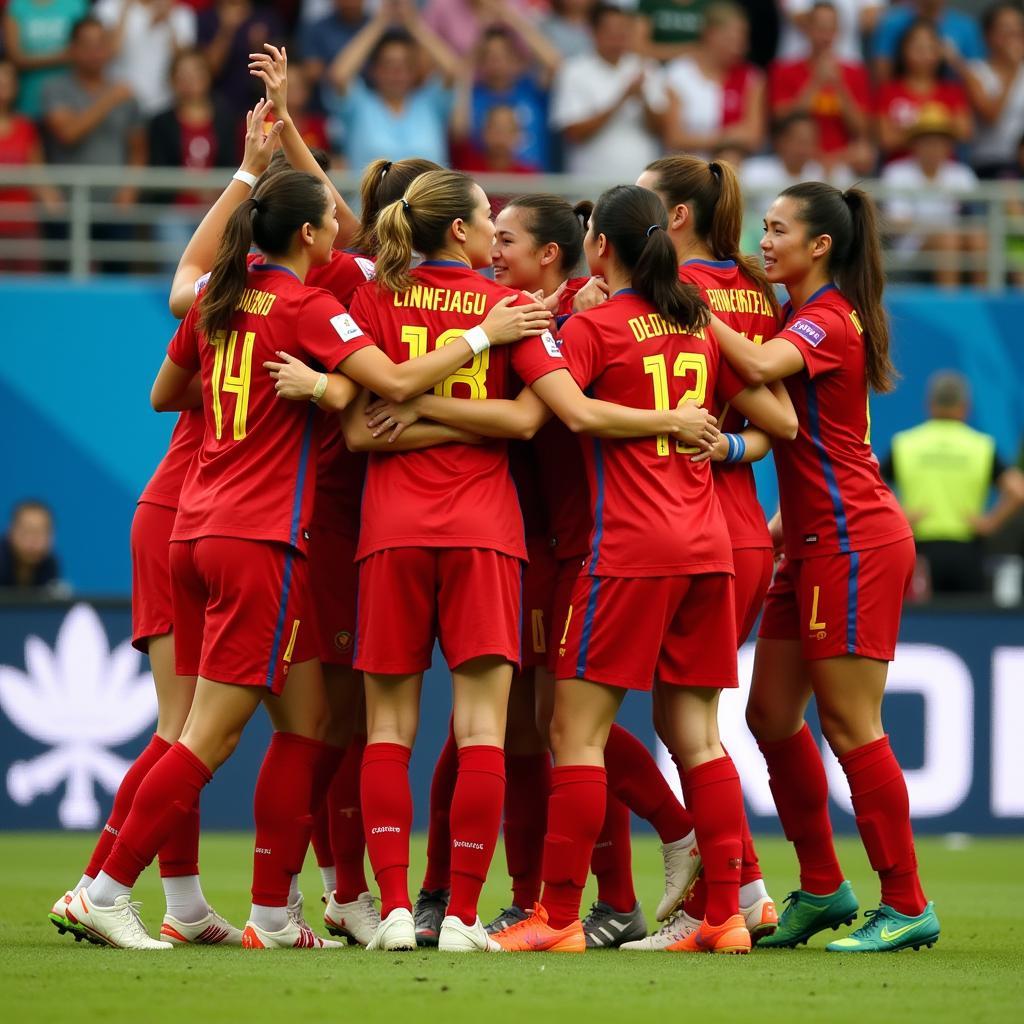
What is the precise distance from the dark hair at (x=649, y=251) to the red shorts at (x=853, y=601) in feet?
3.06

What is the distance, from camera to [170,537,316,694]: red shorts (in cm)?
586

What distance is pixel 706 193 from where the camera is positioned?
6.34 metres

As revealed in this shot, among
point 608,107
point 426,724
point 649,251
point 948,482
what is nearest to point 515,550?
point 649,251

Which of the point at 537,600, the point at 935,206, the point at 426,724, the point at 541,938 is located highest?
the point at 935,206

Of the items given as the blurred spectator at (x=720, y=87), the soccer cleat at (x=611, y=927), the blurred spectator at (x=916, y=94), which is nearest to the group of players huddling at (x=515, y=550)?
the soccer cleat at (x=611, y=927)

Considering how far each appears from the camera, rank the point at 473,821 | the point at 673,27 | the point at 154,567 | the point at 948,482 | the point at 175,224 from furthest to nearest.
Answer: the point at 673,27 → the point at 175,224 → the point at 948,482 → the point at 154,567 → the point at 473,821

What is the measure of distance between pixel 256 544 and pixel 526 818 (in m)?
1.43

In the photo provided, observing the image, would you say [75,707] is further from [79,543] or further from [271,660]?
[271,660]

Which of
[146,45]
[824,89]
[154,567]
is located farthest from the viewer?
[824,89]

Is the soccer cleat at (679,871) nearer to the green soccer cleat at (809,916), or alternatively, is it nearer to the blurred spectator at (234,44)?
the green soccer cleat at (809,916)

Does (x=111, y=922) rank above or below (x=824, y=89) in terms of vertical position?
below

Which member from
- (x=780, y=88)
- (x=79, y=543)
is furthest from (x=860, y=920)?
(x=780, y=88)

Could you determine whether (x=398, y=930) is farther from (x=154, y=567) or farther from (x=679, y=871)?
(x=154, y=567)

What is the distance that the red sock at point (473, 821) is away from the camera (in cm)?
579
